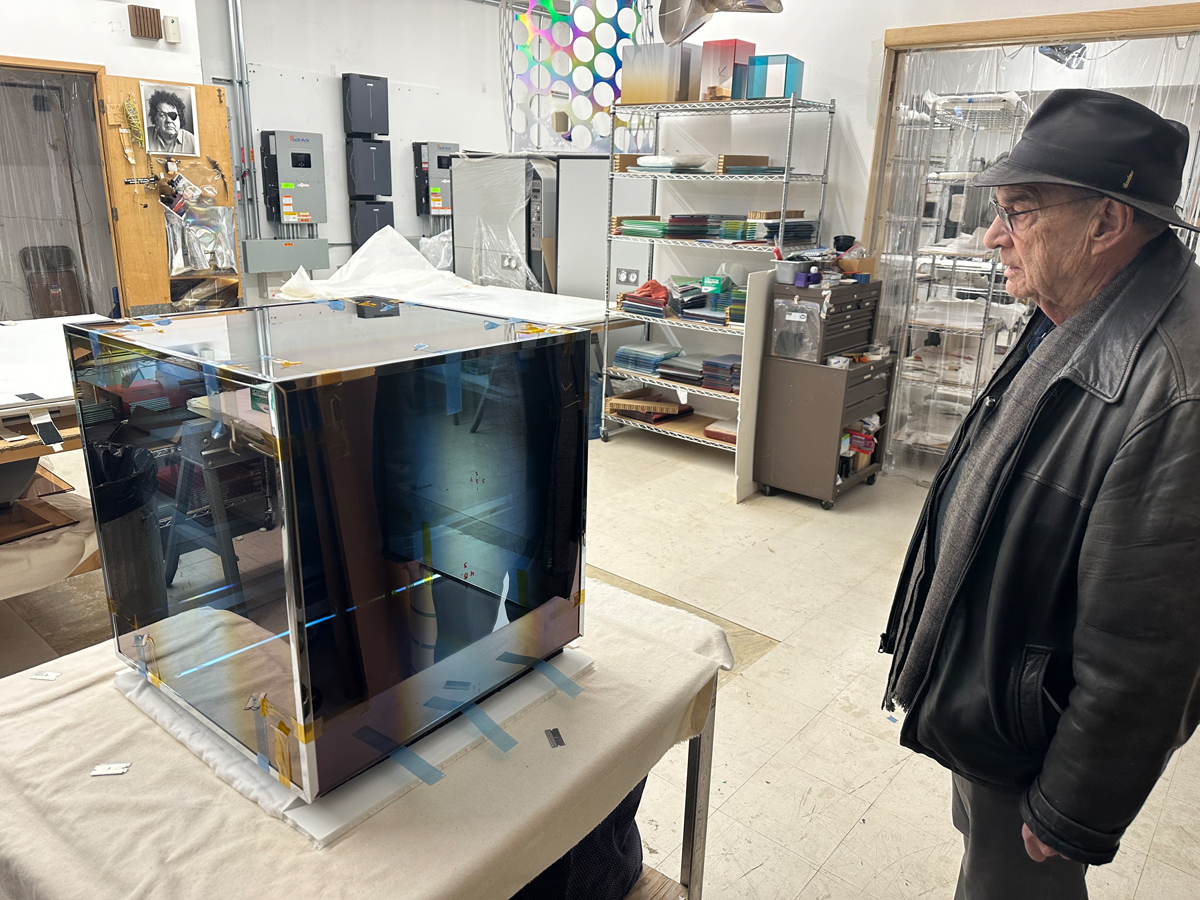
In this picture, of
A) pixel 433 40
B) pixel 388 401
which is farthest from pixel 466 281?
pixel 388 401

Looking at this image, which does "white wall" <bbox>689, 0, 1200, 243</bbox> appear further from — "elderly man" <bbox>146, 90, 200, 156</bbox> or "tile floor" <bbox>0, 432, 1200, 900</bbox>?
"elderly man" <bbox>146, 90, 200, 156</bbox>

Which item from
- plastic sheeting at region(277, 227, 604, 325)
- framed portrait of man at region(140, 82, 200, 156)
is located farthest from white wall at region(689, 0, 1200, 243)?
framed portrait of man at region(140, 82, 200, 156)

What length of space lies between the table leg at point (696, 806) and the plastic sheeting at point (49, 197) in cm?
566

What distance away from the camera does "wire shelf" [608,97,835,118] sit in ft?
12.9

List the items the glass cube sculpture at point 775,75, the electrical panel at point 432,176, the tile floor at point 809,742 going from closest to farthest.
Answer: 1. the tile floor at point 809,742
2. the glass cube sculpture at point 775,75
3. the electrical panel at point 432,176

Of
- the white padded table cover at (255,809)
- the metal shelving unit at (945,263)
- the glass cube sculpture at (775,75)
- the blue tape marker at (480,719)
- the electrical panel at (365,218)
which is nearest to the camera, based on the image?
the white padded table cover at (255,809)

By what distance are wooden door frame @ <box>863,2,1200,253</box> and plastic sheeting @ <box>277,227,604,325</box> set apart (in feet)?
Answer: 5.21

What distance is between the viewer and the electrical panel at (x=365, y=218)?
7309mm

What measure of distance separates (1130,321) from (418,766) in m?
1.08

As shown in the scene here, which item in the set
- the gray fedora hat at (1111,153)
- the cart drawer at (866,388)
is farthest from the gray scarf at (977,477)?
the cart drawer at (866,388)

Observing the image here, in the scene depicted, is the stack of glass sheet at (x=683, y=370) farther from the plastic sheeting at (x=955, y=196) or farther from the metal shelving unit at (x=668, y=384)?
the plastic sheeting at (x=955, y=196)

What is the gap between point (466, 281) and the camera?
5.29 m

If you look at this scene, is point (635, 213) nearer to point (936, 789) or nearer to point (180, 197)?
point (180, 197)

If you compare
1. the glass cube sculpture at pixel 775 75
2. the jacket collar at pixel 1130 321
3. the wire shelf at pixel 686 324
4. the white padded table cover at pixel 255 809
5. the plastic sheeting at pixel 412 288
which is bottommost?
the white padded table cover at pixel 255 809
